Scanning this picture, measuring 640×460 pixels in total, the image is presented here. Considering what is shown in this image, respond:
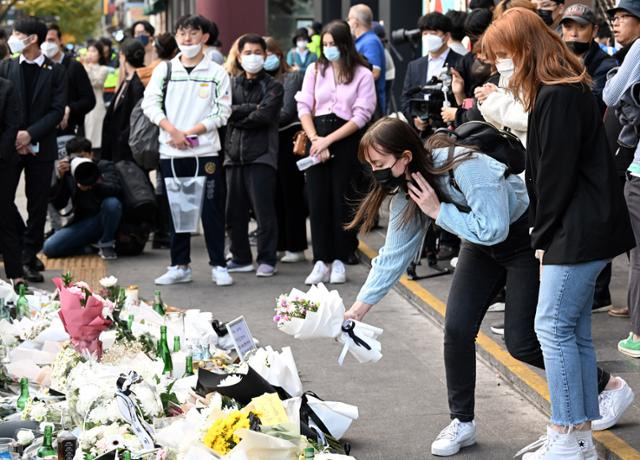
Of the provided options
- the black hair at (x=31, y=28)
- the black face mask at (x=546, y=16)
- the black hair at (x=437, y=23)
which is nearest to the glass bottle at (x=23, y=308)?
the black hair at (x=31, y=28)

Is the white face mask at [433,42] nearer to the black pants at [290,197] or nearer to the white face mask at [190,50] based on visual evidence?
the black pants at [290,197]

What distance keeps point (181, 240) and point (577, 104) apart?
5843 mm

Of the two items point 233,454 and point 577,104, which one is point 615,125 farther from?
point 233,454

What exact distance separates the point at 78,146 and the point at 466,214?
24.1ft

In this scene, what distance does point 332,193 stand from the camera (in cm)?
1019

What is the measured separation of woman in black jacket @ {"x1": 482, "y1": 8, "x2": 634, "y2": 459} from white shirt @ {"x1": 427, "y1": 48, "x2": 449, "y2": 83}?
5190 mm

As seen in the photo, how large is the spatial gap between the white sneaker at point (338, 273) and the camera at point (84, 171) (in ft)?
9.00

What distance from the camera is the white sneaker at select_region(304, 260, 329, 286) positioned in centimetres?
1012

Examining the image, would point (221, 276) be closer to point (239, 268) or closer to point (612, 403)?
point (239, 268)

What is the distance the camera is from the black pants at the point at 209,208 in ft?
32.7

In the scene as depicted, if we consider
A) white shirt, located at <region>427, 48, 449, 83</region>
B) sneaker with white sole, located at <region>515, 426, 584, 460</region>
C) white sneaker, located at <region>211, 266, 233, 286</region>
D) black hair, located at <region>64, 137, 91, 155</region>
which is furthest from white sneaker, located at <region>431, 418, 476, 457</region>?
black hair, located at <region>64, 137, 91, 155</region>

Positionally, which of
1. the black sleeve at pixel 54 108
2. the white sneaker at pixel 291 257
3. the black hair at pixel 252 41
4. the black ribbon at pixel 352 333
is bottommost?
the white sneaker at pixel 291 257

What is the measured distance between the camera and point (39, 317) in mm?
7387

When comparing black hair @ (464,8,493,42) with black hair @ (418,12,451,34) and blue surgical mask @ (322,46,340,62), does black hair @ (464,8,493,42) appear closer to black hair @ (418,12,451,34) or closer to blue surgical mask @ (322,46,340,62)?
black hair @ (418,12,451,34)
